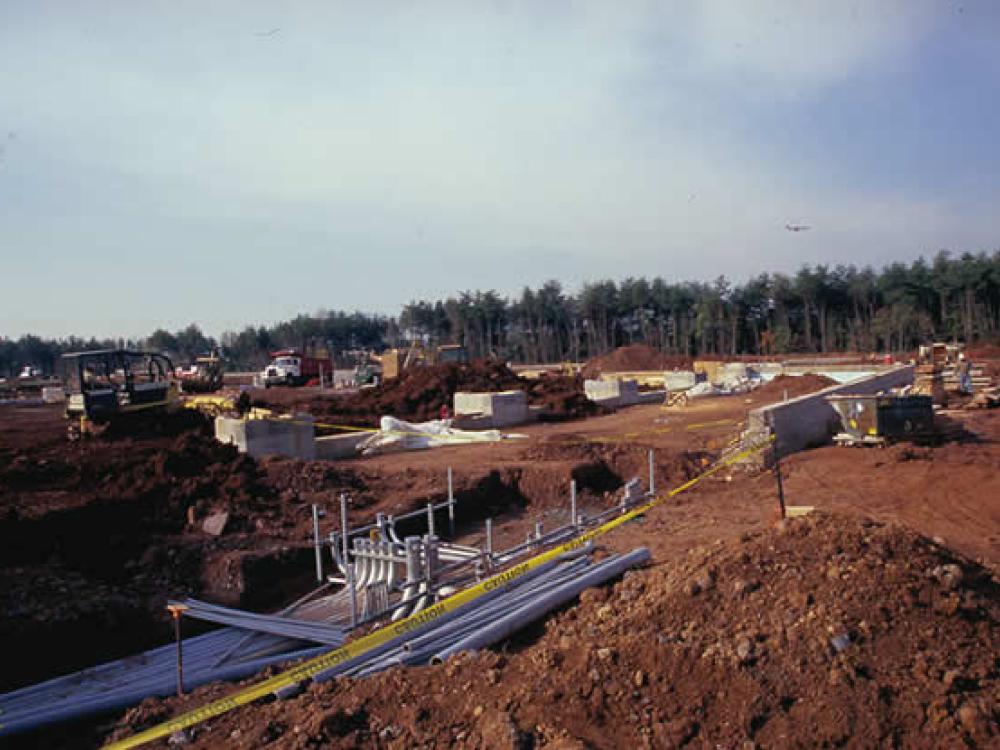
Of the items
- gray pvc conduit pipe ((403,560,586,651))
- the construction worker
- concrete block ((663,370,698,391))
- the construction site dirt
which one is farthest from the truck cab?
gray pvc conduit pipe ((403,560,586,651))

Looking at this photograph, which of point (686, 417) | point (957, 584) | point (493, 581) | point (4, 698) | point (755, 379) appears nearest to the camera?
point (957, 584)

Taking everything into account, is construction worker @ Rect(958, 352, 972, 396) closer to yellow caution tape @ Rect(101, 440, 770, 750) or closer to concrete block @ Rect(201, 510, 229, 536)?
yellow caution tape @ Rect(101, 440, 770, 750)

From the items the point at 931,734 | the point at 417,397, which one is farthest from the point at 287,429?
the point at 931,734

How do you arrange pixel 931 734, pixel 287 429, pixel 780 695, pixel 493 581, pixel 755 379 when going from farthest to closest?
pixel 755 379, pixel 287 429, pixel 493 581, pixel 780 695, pixel 931 734

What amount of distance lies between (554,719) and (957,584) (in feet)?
8.46

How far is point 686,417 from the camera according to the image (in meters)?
22.0

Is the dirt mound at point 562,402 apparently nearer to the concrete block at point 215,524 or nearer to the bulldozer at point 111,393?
the bulldozer at point 111,393

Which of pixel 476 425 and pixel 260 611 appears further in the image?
pixel 476 425

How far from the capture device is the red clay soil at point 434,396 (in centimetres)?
2286

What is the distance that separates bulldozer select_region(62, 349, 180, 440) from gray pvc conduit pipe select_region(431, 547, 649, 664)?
14.9m

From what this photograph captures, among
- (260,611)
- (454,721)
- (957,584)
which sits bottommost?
(260,611)

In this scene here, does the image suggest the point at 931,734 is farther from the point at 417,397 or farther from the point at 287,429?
the point at 417,397

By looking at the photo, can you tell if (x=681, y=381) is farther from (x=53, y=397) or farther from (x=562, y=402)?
(x=53, y=397)

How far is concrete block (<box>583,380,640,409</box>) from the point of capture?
88.3 ft
